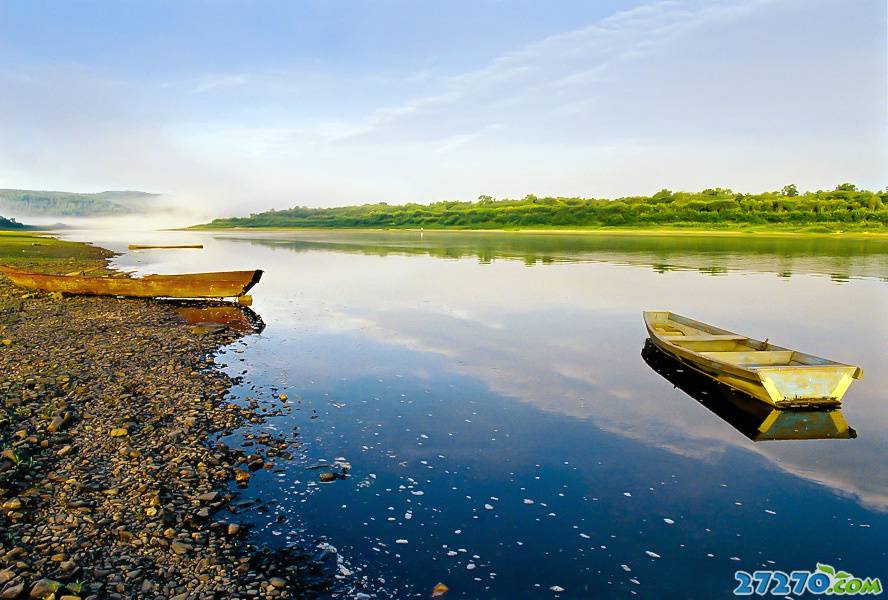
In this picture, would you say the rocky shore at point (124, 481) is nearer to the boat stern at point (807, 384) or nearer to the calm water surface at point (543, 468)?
the calm water surface at point (543, 468)

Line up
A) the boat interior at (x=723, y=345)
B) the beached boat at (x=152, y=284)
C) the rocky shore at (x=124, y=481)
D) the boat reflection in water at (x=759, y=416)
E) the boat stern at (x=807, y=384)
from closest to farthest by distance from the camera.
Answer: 1. the rocky shore at (x=124, y=481)
2. the boat reflection in water at (x=759, y=416)
3. the boat stern at (x=807, y=384)
4. the boat interior at (x=723, y=345)
5. the beached boat at (x=152, y=284)

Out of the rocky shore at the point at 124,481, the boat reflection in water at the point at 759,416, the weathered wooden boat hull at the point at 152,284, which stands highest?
the weathered wooden boat hull at the point at 152,284

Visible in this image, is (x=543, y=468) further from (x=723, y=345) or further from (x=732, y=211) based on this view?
(x=732, y=211)

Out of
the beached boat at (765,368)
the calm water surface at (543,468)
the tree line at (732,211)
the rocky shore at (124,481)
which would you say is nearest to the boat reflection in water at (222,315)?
the calm water surface at (543,468)

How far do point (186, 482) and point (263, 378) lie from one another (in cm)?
696

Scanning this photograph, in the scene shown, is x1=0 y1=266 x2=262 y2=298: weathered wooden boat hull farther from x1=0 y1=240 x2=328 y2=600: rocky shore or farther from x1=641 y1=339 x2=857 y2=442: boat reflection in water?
x1=641 y1=339 x2=857 y2=442: boat reflection in water

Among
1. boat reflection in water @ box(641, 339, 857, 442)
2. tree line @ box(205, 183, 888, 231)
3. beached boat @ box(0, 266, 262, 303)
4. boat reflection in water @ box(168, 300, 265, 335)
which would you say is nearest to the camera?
boat reflection in water @ box(641, 339, 857, 442)

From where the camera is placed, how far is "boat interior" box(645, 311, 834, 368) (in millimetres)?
15508

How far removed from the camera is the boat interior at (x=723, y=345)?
50.9 feet

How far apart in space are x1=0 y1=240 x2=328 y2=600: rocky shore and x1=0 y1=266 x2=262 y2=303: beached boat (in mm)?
11593
